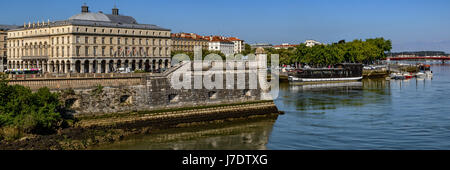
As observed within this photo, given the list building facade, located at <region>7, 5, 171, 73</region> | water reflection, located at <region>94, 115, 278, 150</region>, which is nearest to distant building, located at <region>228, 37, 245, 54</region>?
building facade, located at <region>7, 5, 171, 73</region>

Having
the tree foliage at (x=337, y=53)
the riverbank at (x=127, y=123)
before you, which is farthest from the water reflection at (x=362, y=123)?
the tree foliage at (x=337, y=53)

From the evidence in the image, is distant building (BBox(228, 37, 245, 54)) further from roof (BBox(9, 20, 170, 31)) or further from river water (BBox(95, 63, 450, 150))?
river water (BBox(95, 63, 450, 150))

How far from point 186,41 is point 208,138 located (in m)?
96.8

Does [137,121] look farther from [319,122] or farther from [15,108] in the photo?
[319,122]

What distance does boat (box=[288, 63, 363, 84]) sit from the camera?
70.7m

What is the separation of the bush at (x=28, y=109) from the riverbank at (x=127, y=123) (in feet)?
1.72

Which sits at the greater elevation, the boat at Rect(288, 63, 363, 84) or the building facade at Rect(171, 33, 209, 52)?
the building facade at Rect(171, 33, 209, 52)

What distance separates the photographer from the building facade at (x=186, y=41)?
117 metres

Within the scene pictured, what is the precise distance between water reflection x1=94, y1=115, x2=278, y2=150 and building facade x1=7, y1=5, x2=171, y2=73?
120ft

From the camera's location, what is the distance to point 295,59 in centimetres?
9762

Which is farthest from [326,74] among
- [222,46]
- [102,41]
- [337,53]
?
[222,46]

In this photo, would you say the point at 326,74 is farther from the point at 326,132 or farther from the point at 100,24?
the point at 326,132
